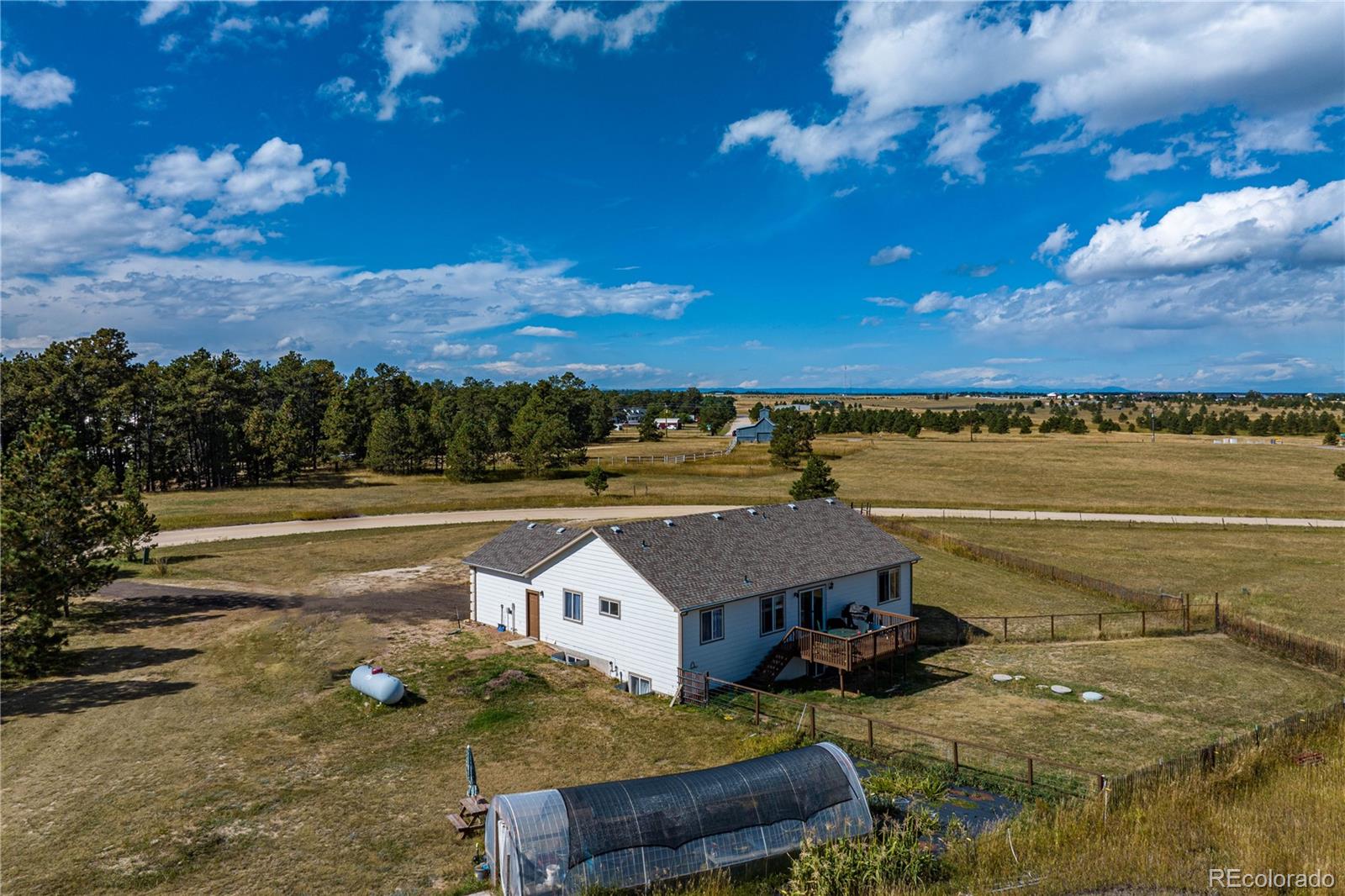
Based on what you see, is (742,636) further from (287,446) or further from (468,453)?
(287,446)

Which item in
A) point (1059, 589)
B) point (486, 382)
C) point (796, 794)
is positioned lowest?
point (1059, 589)

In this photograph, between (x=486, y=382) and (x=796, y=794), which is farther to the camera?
(x=486, y=382)

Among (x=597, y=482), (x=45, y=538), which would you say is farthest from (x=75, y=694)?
(x=597, y=482)

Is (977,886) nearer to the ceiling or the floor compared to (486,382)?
nearer to the floor

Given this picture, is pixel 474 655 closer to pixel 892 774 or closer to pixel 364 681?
pixel 364 681

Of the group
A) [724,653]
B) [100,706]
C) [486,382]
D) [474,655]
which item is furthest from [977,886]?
[486,382]

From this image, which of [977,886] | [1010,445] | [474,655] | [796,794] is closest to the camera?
[977,886]

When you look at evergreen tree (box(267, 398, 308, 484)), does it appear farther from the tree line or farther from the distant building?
the distant building
